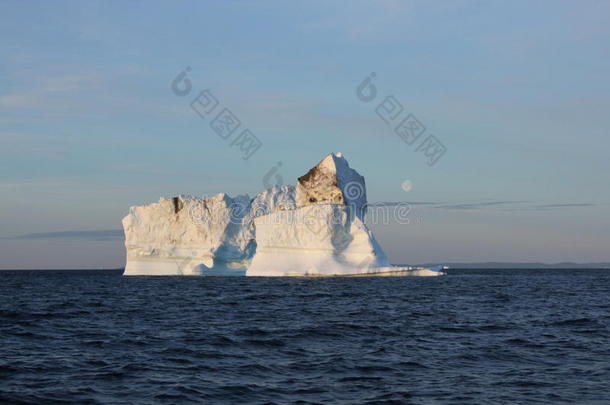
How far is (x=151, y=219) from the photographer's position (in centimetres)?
6738

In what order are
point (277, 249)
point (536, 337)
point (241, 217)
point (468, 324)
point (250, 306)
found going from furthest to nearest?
point (241, 217) < point (277, 249) < point (250, 306) < point (468, 324) < point (536, 337)

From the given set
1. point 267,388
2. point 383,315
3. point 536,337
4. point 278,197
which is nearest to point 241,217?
point 278,197

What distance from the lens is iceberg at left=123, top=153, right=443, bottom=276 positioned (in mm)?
51094

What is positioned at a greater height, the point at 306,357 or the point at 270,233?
the point at 270,233

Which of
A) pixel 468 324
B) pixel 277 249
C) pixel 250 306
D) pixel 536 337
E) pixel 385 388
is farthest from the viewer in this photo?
pixel 277 249

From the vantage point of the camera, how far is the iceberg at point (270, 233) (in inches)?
2012

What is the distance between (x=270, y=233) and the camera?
5388 cm

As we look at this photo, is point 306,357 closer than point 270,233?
Yes

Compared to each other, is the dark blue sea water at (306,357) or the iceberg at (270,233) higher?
the iceberg at (270,233)

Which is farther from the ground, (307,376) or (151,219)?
(151,219)

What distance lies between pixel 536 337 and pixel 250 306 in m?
12.4

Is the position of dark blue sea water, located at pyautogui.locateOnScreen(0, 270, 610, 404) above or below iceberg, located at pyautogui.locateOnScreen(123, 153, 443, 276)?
below

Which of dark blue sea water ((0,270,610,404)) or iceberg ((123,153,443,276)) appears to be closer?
dark blue sea water ((0,270,610,404))

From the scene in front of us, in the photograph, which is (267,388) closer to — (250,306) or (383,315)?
(383,315)
